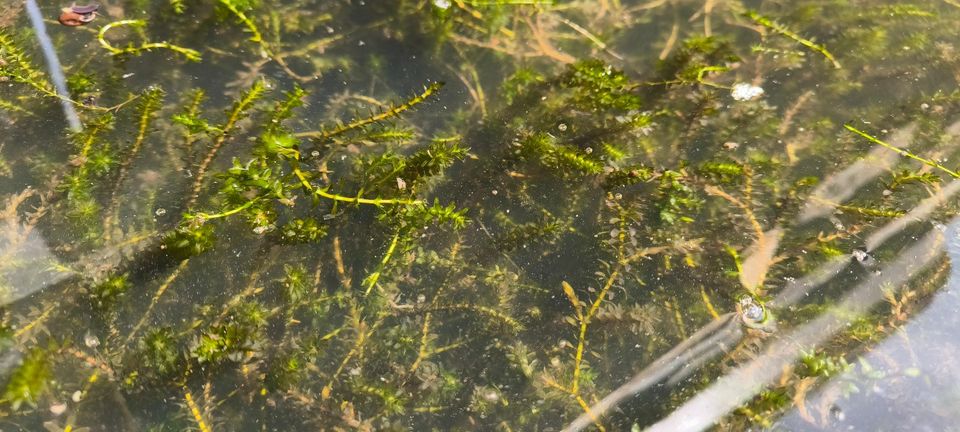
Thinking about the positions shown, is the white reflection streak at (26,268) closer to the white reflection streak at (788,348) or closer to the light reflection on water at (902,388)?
the white reflection streak at (788,348)

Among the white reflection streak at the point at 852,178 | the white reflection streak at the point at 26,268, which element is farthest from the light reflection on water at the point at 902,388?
the white reflection streak at the point at 26,268

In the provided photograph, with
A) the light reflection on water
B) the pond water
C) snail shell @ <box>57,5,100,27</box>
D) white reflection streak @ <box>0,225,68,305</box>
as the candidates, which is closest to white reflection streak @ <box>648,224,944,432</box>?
the pond water

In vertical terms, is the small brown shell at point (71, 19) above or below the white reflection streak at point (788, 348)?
above

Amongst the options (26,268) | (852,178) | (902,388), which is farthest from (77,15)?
(902,388)

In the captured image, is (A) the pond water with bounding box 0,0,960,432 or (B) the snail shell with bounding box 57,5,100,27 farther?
(B) the snail shell with bounding box 57,5,100,27

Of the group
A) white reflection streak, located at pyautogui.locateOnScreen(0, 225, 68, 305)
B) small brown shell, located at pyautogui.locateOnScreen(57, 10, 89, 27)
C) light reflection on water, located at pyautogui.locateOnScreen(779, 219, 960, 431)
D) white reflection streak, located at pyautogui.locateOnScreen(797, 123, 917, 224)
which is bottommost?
light reflection on water, located at pyautogui.locateOnScreen(779, 219, 960, 431)

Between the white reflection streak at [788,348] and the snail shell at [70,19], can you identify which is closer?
the white reflection streak at [788,348]

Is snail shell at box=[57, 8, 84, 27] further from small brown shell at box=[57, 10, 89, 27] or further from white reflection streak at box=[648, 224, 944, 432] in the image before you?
white reflection streak at box=[648, 224, 944, 432]

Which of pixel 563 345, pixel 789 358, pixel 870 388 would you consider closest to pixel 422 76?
pixel 563 345
